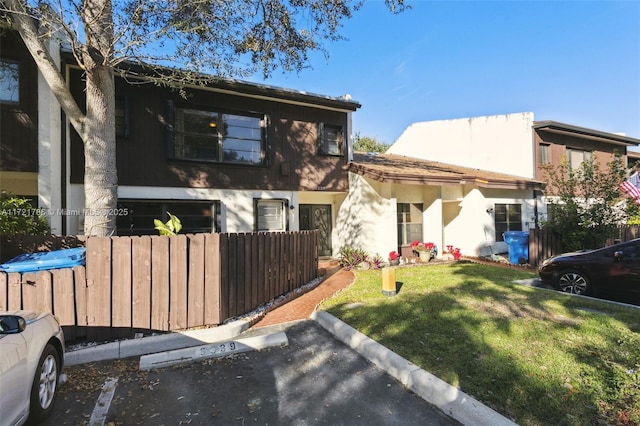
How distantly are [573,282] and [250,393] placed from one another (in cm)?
765

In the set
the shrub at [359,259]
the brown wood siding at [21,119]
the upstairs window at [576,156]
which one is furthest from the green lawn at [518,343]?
the upstairs window at [576,156]

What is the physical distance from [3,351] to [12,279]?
282cm

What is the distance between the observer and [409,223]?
13.3 m

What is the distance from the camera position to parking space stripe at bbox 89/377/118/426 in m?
3.19

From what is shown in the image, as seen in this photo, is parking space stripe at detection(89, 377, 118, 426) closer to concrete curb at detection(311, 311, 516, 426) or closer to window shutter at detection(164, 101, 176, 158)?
concrete curb at detection(311, 311, 516, 426)

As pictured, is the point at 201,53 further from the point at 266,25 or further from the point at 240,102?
the point at 240,102

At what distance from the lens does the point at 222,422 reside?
311 cm

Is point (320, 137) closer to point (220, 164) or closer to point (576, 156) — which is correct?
point (220, 164)

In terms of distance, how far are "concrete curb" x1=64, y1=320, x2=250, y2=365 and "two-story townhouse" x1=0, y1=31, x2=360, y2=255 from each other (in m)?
4.90

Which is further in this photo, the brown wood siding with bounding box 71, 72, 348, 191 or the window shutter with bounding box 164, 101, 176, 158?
the window shutter with bounding box 164, 101, 176, 158

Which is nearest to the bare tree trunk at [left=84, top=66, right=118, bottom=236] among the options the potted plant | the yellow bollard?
the yellow bollard

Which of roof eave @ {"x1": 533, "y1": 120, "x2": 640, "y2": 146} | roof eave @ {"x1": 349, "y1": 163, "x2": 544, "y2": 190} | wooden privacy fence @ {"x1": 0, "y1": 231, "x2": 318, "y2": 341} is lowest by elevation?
wooden privacy fence @ {"x1": 0, "y1": 231, "x2": 318, "y2": 341}

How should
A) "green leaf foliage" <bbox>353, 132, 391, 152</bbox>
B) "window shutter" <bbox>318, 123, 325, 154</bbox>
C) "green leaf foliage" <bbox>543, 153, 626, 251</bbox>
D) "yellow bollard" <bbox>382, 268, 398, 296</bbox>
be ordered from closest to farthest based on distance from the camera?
"yellow bollard" <bbox>382, 268, 398, 296</bbox>
"green leaf foliage" <bbox>543, 153, 626, 251</bbox>
"window shutter" <bbox>318, 123, 325, 154</bbox>
"green leaf foliage" <bbox>353, 132, 391, 152</bbox>

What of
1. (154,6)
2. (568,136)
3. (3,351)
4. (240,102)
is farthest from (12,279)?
(568,136)
